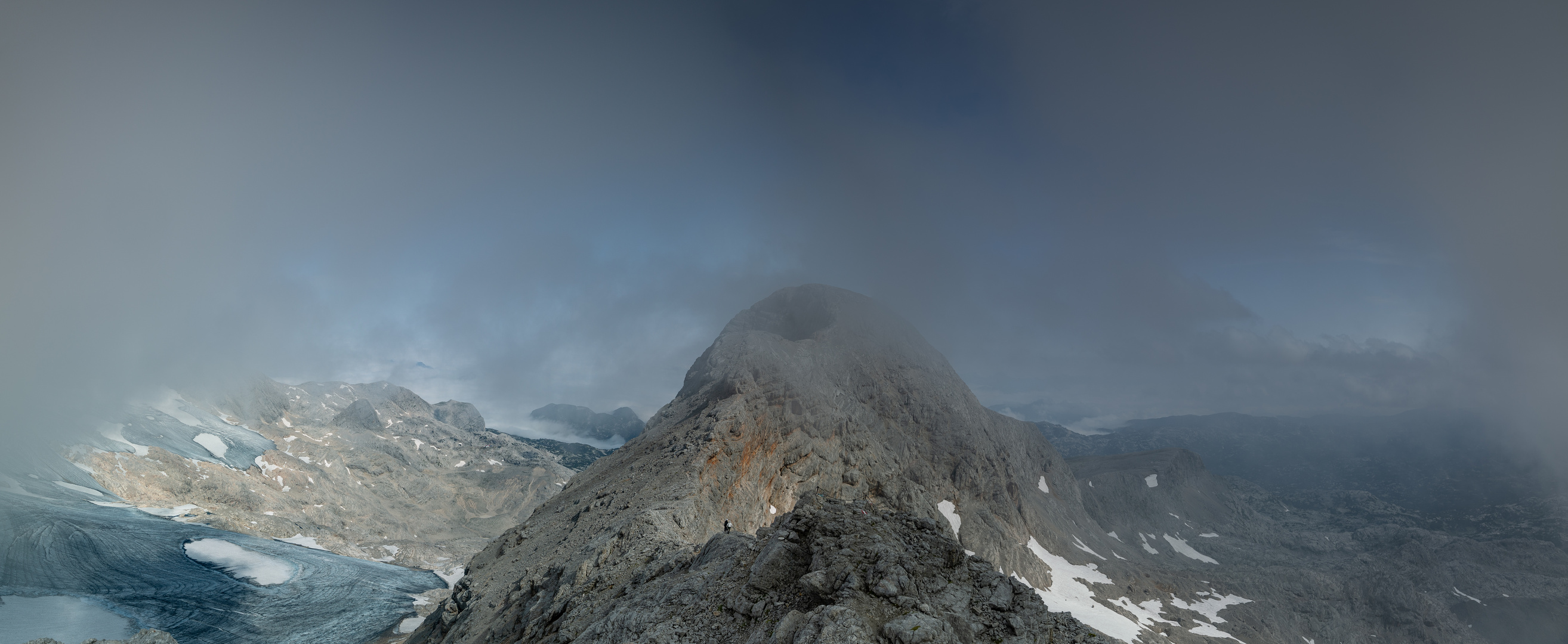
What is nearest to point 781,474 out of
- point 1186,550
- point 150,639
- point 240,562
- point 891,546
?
point 891,546

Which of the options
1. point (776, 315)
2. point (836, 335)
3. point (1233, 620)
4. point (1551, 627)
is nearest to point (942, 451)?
point (836, 335)

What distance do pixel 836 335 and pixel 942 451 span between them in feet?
89.8

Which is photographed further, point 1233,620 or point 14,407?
point 14,407

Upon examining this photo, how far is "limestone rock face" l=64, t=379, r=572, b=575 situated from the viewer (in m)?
108

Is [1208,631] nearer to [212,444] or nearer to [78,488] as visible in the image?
[78,488]

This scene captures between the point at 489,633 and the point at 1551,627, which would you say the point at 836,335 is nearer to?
the point at 489,633

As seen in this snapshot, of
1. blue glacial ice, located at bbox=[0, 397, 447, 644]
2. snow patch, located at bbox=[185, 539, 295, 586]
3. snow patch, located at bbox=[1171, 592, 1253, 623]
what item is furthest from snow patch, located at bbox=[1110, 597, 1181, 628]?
snow patch, located at bbox=[185, 539, 295, 586]

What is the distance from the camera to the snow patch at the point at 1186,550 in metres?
133

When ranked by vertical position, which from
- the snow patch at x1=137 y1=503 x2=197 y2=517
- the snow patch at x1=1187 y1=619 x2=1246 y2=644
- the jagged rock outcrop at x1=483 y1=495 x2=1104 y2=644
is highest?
the snow patch at x1=137 y1=503 x2=197 y2=517

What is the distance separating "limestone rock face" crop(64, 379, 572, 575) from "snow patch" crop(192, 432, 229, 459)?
1.29 feet

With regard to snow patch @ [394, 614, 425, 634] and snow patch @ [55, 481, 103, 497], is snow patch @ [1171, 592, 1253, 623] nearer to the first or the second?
snow patch @ [394, 614, 425, 634]

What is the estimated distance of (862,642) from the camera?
11.3m

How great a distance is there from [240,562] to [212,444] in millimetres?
75788

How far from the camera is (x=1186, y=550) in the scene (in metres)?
137
